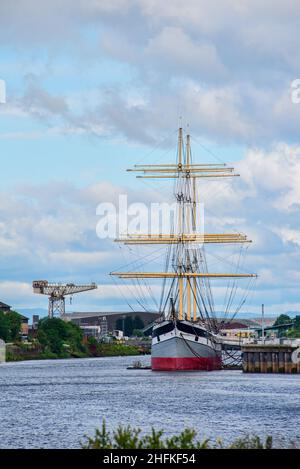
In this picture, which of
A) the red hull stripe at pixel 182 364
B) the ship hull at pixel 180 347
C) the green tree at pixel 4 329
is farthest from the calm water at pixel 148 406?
the green tree at pixel 4 329

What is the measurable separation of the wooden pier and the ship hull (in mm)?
4984

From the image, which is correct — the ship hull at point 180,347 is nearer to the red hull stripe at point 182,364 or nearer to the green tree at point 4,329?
the red hull stripe at point 182,364

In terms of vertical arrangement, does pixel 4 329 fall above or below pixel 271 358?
above

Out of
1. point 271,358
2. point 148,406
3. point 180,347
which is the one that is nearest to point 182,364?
point 180,347

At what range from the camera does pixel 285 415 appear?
62719 millimetres

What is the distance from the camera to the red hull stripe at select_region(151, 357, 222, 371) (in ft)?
388

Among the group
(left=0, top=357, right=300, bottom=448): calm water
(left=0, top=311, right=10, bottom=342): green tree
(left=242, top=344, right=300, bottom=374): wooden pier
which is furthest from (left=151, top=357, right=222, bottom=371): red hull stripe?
(left=0, top=311, right=10, bottom=342): green tree

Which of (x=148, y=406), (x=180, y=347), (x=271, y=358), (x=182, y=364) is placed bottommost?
(x=148, y=406)

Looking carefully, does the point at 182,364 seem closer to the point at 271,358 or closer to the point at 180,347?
the point at 180,347

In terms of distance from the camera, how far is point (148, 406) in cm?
7031

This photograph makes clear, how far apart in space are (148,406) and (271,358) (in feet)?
166
